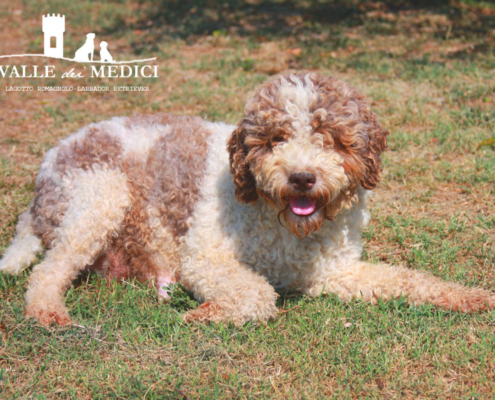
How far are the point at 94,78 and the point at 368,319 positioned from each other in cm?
599

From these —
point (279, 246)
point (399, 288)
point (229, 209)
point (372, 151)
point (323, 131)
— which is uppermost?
point (323, 131)

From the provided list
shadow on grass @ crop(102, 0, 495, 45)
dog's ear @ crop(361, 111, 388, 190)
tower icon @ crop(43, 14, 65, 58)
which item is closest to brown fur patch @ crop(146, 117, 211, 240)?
dog's ear @ crop(361, 111, 388, 190)

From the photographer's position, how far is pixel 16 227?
454 centimetres

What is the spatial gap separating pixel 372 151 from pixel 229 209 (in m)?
1.04

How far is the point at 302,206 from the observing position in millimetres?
3410

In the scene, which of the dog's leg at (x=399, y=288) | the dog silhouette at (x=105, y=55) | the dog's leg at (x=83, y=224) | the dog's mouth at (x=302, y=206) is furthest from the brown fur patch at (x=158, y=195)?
the dog silhouette at (x=105, y=55)

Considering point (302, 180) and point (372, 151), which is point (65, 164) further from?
point (372, 151)

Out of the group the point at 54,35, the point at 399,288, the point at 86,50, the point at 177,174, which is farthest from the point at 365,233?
the point at 54,35

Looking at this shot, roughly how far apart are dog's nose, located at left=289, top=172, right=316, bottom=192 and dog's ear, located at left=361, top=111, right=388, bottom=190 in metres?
0.47

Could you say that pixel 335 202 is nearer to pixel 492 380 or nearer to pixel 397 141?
pixel 492 380

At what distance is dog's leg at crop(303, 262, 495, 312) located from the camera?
3586mm

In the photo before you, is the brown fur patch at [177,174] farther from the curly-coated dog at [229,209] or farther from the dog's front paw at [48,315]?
the dog's front paw at [48,315]

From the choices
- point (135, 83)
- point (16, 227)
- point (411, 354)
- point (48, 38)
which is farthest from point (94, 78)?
point (411, 354)

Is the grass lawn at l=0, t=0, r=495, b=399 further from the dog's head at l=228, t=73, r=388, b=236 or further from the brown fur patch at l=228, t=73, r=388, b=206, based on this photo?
the brown fur patch at l=228, t=73, r=388, b=206
